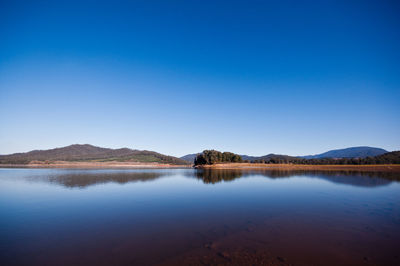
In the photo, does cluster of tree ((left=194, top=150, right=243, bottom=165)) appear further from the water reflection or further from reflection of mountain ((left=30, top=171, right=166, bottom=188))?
reflection of mountain ((left=30, top=171, right=166, bottom=188))

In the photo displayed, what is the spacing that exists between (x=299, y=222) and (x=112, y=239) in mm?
11337

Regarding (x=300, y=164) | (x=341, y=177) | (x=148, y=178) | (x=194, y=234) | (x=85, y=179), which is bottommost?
(x=341, y=177)

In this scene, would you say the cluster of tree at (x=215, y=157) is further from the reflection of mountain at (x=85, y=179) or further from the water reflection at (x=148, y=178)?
the reflection of mountain at (x=85, y=179)

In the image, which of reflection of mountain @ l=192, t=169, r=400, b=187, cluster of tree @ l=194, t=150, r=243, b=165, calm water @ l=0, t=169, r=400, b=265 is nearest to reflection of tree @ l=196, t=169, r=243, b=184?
reflection of mountain @ l=192, t=169, r=400, b=187

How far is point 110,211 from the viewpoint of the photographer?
15242mm

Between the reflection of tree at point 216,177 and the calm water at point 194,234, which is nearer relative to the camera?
the calm water at point 194,234

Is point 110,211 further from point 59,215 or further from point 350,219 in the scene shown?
point 350,219

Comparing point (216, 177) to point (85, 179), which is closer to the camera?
point (85, 179)

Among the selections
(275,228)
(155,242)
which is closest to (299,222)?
(275,228)

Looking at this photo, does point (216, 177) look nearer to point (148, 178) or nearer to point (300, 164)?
point (148, 178)

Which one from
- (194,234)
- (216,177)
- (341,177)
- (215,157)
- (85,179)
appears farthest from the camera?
(215,157)

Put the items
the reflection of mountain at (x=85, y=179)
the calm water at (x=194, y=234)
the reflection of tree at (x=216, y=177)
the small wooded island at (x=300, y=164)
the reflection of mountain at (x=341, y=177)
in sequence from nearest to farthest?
1. the calm water at (x=194, y=234)
2. the reflection of mountain at (x=85, y=179)
3. the reflection of mountain at (x=341, y=177)
4. the reflection of tree at (x=216, y=177)
5. the small wooded island at (x=300, y=164)

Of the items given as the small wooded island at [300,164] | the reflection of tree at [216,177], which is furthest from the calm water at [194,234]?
the small wooded island at [300,164]

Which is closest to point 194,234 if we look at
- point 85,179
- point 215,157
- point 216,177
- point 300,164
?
point 85,179
